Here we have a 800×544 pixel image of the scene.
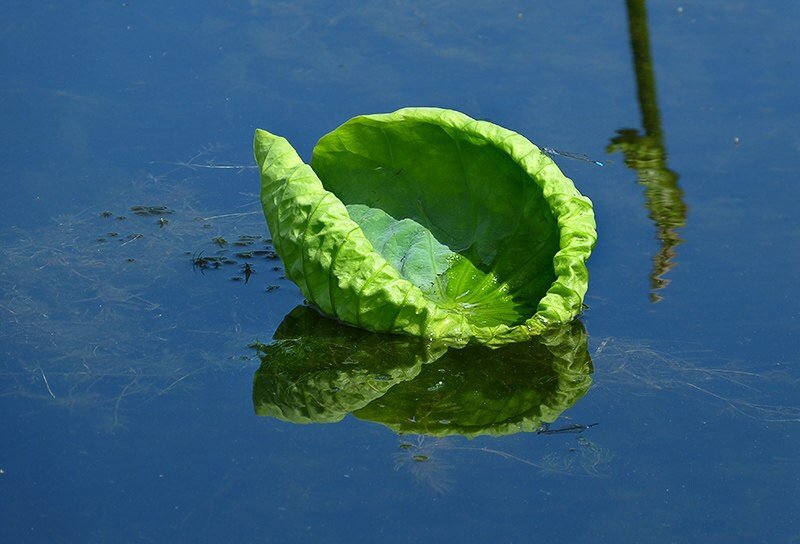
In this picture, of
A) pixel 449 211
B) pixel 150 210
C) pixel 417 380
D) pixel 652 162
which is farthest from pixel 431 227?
pixel 652 162

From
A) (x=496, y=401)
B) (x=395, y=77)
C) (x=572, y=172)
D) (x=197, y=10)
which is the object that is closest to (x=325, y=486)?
(x=496, y=401)

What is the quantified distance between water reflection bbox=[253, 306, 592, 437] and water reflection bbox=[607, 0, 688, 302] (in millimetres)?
822

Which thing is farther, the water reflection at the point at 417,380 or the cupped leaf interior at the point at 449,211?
the cupped leaf interior at the point at 449,211

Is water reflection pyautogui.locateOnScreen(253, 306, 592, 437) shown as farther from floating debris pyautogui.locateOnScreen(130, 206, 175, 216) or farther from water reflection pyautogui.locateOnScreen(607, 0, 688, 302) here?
floating debris pyautogui.locateOnScreen(130, 206, 175, 216)

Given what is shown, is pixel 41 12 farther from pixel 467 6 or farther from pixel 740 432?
pixel 740 432

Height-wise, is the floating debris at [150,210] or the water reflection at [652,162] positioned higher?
the water reflection at [652,162]

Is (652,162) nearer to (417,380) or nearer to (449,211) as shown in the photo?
(449,211)

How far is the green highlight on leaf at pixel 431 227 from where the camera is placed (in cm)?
621

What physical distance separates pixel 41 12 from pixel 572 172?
4.14 meters

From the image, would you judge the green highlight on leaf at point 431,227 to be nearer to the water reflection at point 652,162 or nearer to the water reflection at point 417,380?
the water reflection at point 417,380

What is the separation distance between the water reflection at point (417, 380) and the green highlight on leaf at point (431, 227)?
0.28ft

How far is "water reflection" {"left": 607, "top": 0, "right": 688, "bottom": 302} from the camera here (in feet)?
23.3

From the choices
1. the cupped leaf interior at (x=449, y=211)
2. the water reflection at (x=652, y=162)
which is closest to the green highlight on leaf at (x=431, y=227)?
the cupped leaf interior at (x=449, y=211)

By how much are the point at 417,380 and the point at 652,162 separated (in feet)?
8.16
